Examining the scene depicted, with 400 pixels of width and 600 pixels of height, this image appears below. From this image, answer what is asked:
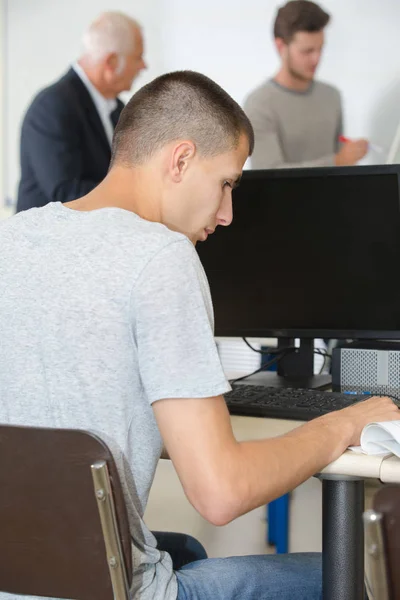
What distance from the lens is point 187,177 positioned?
3.96ft

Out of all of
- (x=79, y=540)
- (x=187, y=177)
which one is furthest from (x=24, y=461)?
(x=187, y=177)

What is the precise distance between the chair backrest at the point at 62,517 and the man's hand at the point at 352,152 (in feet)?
10.8

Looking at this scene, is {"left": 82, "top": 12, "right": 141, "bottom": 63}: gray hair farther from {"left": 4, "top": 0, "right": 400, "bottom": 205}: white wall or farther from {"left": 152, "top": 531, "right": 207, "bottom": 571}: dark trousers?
{"left": 152, "top": 531, "right": 207, "bottom": 571}: dark trousers

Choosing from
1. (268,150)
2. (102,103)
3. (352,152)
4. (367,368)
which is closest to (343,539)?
(367,368)

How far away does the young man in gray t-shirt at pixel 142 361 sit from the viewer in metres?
0.96

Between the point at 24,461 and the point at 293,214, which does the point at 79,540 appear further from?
the point at 293,214

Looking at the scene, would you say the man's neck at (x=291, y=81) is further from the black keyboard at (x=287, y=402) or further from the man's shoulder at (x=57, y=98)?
the black keyboard at (x=287, y=402)

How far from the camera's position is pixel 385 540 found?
2.73 feet

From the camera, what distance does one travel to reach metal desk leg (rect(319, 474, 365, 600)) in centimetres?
121

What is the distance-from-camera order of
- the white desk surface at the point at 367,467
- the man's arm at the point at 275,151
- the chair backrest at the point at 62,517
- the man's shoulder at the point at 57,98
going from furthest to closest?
the man's arm at the point at 275,151
the man's shoulder at the point at 57,98
the white desk surface at the point at 367,467
the chair backrest at the point at 62,517

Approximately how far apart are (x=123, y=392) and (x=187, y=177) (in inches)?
13.8

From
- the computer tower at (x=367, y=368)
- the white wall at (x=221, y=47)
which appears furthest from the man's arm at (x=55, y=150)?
the computer tower at (x=367, y=368)

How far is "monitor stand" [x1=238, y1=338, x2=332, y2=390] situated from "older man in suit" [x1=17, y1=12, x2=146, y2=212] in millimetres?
1432

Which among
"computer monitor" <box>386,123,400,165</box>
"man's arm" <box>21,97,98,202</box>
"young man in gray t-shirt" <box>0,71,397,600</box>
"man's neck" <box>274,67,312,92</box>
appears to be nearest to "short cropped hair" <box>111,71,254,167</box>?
"young man in gray t-shirt" <box>0,71,397,600</box>
